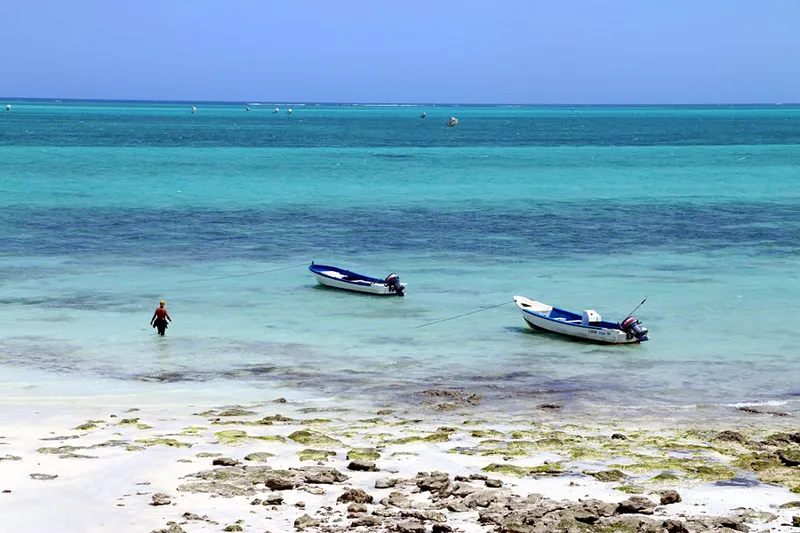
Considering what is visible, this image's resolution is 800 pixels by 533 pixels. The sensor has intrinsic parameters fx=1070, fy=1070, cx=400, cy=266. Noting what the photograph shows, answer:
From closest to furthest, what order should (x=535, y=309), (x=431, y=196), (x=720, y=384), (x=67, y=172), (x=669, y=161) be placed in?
1. (x=720, y=384)
2. (x=535, y=309)
3. (x=431, y=196)
4. (x=67, y=172)
5. (x=669, y=161)

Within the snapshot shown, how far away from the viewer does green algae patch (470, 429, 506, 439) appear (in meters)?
21.6

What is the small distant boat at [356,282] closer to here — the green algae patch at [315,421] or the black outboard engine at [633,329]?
the black outboard engine at [633,329]

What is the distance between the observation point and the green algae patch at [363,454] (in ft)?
64.6

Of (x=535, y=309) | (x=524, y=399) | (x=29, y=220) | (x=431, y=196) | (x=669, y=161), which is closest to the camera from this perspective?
(x=524, y=399)

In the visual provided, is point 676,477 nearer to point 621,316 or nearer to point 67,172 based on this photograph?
point 621,316

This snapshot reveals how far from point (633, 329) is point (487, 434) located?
11144mm

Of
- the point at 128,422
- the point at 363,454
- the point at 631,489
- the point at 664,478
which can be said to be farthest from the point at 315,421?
the point at 664,478

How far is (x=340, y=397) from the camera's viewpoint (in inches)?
1013

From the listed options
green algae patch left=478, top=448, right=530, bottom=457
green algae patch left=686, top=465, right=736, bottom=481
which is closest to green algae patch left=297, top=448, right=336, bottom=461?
green algae patch left=478, top=448, right=530, bottom=457

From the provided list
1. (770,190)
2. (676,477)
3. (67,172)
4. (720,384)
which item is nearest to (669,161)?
(770,190)

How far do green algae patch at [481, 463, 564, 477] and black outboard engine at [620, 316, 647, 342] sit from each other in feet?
42.3

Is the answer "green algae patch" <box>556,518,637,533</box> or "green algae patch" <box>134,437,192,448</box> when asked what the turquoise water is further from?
"green algae patch" <box>556,518,637,533</box>

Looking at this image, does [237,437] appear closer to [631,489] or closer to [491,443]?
[491,443]

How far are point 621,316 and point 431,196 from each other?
38.7 metres
